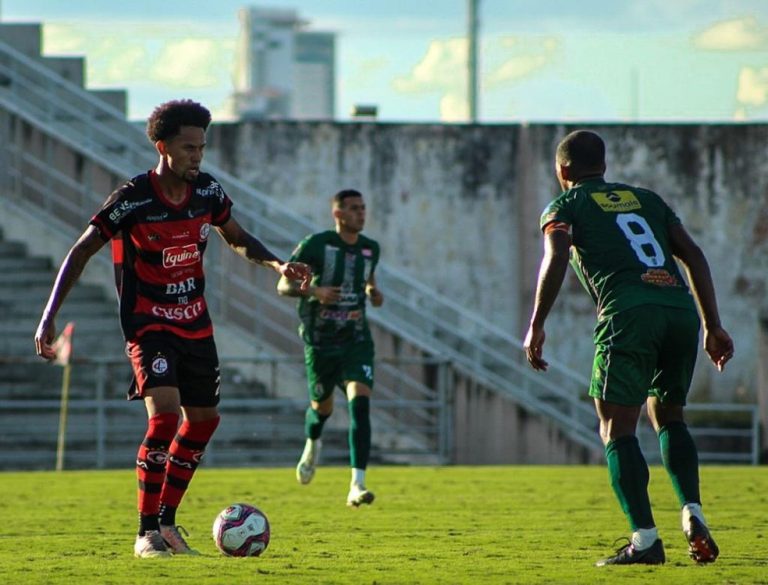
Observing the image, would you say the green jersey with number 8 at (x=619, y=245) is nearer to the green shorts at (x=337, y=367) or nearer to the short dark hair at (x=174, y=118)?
the short dark hair at (x=174, y=118)

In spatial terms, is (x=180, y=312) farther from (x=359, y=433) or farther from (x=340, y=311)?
(x=340, y=311)

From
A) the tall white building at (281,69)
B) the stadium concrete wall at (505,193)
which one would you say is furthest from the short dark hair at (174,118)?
the tall white building at (281,69)

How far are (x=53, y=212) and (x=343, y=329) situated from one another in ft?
37.7

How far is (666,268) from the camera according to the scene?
8734 millimetres

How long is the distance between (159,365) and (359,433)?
471cm

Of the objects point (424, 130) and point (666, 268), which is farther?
point (424, 130)

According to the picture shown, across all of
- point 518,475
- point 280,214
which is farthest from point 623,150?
point 518,475

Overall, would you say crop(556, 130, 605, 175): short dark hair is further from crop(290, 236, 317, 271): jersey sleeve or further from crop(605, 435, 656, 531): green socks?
crop(290, 236, 317, 271): jersey sleeve

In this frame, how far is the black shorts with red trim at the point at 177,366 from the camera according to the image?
906 centimetres

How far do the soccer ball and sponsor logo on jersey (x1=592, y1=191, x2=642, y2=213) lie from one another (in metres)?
2.39

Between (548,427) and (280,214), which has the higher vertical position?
(280,214)

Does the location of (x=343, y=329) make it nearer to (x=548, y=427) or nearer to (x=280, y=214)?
(x=548, y=427)

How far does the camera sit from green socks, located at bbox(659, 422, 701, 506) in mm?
8695

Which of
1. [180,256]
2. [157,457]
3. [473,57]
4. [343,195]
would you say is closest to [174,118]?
[180,256]
